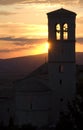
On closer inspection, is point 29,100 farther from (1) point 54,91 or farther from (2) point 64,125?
(2) point 64,125

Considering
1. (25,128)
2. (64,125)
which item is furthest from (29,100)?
(64,125)

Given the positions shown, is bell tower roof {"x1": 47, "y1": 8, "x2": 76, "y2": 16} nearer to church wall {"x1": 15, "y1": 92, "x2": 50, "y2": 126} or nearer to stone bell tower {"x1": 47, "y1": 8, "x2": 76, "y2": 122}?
stone bell tower {"x1": 47, "y1": 8, "x2": 76, "y2": 122}

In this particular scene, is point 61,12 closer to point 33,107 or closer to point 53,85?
point 53,85

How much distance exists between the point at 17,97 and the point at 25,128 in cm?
1513

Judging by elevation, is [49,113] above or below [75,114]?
below

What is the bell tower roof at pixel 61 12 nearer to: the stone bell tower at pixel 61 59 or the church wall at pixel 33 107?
the stone bell tower at pixel 61 59

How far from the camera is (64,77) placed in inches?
2462

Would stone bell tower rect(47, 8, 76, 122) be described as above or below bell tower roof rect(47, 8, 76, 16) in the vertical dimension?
below

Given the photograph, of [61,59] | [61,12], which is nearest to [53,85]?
[61,59]

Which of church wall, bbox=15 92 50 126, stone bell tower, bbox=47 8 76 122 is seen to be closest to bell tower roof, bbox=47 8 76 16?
stone bell tower, bbox=47 8 76 122

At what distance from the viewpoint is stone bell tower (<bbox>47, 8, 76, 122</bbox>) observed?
6172 centimetres

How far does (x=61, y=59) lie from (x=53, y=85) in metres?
2.09

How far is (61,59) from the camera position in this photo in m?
62.1

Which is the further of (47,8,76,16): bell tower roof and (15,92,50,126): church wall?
(47,8,76,16): bell tower roof
